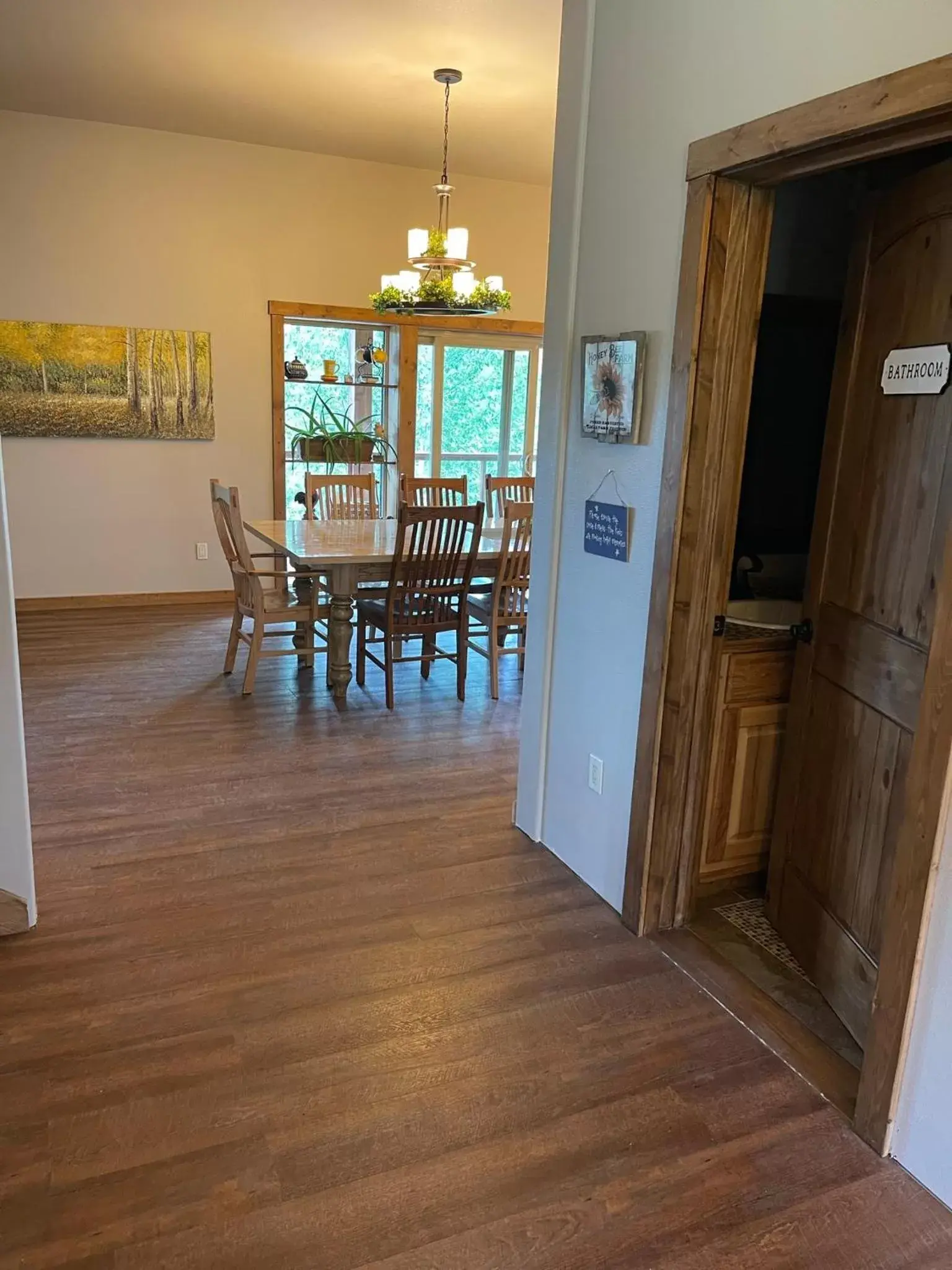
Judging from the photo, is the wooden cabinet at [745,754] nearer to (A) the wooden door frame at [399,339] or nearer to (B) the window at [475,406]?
(A) the wooden door frame at [399,339]

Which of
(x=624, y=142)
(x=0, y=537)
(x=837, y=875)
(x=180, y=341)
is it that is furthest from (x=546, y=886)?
(x=180, y=341)

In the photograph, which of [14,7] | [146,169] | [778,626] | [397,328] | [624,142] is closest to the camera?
[624,142]

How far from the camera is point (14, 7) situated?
12.5 ft

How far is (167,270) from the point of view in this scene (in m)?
5.92

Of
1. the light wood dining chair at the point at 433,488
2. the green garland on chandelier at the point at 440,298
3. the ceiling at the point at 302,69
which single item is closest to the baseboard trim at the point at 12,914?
the light wood dining chair at the point at 433,488

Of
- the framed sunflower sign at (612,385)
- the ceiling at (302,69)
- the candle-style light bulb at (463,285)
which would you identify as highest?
the ceiling at (302,69)

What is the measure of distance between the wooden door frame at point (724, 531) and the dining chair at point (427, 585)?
1.92 m

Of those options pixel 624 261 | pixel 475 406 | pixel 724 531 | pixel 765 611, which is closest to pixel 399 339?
pixel 475 406

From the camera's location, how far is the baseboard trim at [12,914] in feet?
7.99

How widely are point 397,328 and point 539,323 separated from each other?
1153mm

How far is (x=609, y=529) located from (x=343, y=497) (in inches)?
132

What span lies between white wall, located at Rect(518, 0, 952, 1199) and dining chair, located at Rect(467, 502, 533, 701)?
58.4 inches

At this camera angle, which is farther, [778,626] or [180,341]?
[180,341]

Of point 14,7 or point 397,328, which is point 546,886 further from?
point 397,328
